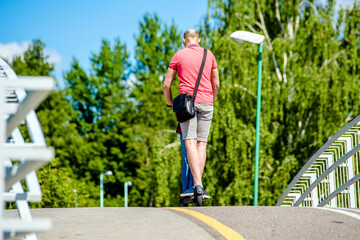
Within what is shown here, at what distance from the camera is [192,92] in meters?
6.80

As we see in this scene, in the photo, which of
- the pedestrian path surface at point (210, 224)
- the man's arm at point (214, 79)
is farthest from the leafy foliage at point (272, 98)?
the pedestrian path surface at point (210, 224)

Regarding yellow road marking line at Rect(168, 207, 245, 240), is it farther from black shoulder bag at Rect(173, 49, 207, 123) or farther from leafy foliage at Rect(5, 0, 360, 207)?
leafy foliage at Rect(5, 0, 360, 207)

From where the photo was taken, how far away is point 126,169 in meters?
42.2

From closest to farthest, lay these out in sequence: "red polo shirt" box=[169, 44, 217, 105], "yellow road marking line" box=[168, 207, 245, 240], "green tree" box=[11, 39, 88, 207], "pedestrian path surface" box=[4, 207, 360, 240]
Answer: "yellow road marking line" box=[168, 207, 245, 240], "pedestrian path surface" box=[4, 207, 360, 240], "red polo shirt" box=[169, 44, 217, 105], "green tree" box=[11, 39, 88, 207]

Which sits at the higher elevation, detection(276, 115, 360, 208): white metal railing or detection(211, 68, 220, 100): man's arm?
detection(211, 68, 220, 100): man's arm

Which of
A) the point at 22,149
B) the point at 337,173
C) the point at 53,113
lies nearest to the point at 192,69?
the point at 337,173

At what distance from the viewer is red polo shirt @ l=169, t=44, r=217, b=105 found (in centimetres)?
676

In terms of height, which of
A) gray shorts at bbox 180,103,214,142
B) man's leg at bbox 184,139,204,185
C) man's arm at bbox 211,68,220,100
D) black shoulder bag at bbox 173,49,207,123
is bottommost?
man's leg at bbox 184,139,204,185

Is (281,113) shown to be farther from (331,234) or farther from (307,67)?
(331,234)

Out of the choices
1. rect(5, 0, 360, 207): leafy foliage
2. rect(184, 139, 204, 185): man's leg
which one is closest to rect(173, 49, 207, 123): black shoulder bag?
rect(184, 139, 204, 185): man's leg

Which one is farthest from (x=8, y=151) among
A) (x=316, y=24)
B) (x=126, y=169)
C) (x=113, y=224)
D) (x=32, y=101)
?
(x=126, y=169)

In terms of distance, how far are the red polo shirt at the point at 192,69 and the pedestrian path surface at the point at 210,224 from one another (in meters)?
1.51

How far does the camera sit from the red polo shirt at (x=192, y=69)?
676cm

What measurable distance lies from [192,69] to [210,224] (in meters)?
2.36
